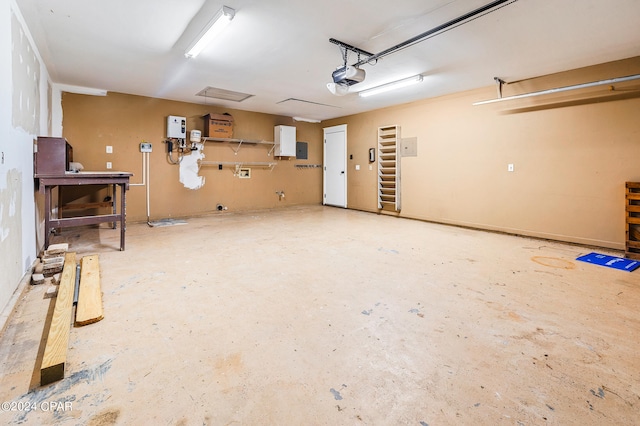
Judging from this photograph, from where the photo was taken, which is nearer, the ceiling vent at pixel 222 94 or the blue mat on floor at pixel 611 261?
the blue mat on floor at pixel 611 261

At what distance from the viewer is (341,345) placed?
5.89 feet

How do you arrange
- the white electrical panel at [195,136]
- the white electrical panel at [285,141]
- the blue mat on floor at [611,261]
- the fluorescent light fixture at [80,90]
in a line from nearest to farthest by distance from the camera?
the blue mat on floor at [611,261] → the fluorescent light fixture at [80,90] → the white electrical panel at [195,136] → the white electrical panel at [285,141]

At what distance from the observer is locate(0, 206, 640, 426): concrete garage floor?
131 cm

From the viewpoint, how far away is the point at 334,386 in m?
1.45

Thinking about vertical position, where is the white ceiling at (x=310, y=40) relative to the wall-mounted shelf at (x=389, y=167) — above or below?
above

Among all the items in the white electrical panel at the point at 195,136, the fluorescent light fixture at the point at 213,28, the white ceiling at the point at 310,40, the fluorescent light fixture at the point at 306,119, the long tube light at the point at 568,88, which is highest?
the fluorescent light fixture at the point at 306,119

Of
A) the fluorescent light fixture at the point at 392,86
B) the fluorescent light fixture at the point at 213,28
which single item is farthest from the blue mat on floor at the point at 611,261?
the fluorescent light fixture at the point at 213,28

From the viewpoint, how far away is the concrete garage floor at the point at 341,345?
131cm

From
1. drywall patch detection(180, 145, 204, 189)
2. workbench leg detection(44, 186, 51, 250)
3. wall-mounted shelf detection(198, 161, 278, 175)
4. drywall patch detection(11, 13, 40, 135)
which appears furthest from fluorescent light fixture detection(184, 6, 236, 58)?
wall-mounted shelf detection(198, 161, 278, 175)

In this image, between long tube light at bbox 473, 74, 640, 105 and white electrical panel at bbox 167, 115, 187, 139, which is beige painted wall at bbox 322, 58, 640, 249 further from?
white electrical panel at bbox 167, 115, 187, 139

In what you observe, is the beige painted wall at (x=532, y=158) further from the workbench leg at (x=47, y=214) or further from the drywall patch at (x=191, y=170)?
the workbench leg at (x=47, y=214)

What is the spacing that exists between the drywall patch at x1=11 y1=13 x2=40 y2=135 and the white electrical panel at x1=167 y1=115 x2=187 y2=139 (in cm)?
232

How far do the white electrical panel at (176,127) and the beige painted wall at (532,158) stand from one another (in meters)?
4.58

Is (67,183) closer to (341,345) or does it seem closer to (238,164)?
(341,345)
